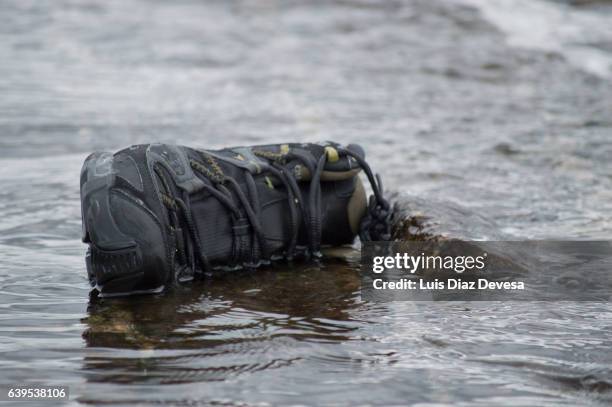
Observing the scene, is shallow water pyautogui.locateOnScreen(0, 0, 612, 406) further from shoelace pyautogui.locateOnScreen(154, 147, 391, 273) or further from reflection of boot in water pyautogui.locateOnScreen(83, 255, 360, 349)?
shoelace pyautogui.locateOnScreen(154, 147, 391, 273)

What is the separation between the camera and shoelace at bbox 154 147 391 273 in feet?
12.1

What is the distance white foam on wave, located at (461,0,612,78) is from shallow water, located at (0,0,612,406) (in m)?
0.06

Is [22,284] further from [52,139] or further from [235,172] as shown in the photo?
[52,139]

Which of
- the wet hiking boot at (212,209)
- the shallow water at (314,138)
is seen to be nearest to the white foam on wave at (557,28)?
the shallow water at (314,138)

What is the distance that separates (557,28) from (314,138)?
22.9 feet

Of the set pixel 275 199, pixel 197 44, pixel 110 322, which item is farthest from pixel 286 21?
pixel 110 322

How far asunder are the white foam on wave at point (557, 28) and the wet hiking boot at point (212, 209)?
6414 mm

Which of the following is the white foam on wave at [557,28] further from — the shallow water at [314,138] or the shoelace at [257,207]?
the shoelace at [257,207]

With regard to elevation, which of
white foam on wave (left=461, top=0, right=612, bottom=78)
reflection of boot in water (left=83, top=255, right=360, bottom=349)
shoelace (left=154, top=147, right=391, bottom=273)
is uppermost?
white foam on wave (left=461, top=0, right=612, bottom=78)

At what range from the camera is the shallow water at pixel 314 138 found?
2783 millimetres

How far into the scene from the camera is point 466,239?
399 cm

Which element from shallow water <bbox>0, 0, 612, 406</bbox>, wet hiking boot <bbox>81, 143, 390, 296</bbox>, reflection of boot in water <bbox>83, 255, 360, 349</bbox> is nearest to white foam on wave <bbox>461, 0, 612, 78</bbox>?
shallow water <bbox>0, 0, 612, 406</bbox>

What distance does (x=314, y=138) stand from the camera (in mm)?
6934

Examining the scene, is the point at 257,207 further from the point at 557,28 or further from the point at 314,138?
the point at 557,28
